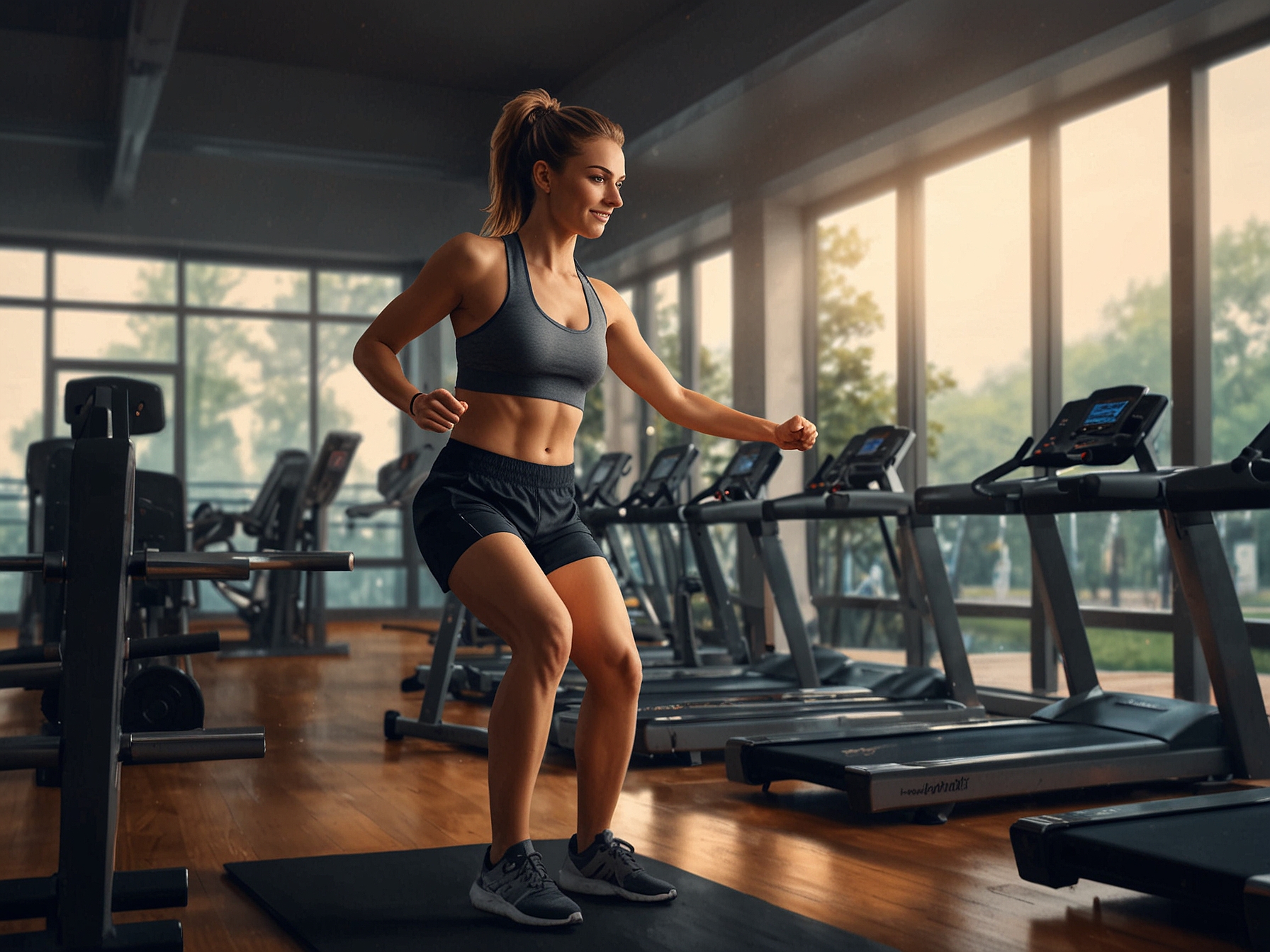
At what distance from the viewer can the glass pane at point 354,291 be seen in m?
10.6

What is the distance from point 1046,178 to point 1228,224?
3.53 ft

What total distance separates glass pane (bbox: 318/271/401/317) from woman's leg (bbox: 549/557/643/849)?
28.9ft

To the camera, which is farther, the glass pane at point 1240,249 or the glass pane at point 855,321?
the glass pane at point 855,321

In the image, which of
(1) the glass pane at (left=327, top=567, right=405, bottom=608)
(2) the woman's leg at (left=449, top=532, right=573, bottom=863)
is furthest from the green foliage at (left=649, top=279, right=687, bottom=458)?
(2) the woman's leg at (left=449, top=532, right=573, bottom=863)

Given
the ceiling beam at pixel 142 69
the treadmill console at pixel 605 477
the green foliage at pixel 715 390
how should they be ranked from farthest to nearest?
1. the green foliage at pixel 715 390
2. the treadmill console at pixel 605 477
3. the ceiling beam at pixel 142 69

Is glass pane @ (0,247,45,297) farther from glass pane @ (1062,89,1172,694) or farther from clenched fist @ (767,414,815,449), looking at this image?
clenched fist @ (767,414,815,449)

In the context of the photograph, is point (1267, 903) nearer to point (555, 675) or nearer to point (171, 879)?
point (555, 675)

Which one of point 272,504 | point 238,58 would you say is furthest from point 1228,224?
point 238,58

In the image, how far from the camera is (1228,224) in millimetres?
4797

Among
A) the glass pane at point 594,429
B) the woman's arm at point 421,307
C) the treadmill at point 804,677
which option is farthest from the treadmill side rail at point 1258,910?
the glass pane at point 594,429

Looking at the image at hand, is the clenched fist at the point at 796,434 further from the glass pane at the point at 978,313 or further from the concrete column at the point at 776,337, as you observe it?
the concrete column at the point at 776,337

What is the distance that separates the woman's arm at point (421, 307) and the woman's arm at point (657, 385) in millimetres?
314

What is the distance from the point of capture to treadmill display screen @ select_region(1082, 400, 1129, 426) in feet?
12.0

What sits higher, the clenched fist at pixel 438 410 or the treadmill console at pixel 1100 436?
the treadmill console at pixel 1100 436
